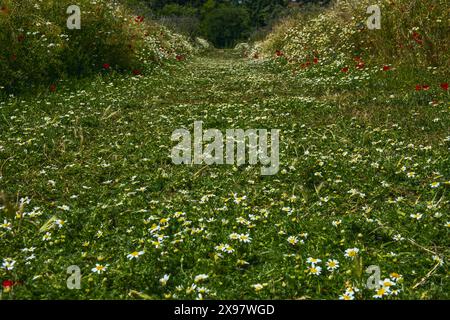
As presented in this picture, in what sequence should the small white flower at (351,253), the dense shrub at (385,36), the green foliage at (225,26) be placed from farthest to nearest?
the green foliage at (225,26) → the dense shrub at (385,36) → the small white flower at (351,253)

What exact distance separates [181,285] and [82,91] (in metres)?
8.85

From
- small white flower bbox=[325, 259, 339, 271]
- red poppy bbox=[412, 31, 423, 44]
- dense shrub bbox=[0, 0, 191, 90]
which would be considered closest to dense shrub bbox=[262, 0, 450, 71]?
red poppy bbox=[412, 31, 423, 44]

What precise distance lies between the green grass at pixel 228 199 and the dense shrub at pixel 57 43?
5.13 ft

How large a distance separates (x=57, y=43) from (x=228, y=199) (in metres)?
9.26

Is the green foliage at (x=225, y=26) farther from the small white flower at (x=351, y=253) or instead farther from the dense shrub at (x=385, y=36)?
the small white flower at (x=351, y=253)

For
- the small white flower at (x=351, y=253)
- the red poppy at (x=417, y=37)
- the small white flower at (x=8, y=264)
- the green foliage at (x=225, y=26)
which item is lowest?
the small white flower at (x=8, y=264)

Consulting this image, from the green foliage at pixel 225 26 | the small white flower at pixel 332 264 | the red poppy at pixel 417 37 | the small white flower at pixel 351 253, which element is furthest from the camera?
the green foliage at pixel 225 26

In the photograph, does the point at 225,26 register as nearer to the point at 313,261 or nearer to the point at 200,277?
the point at 313,261

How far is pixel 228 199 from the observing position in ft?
16.9

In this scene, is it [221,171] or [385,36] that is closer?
[221,171]

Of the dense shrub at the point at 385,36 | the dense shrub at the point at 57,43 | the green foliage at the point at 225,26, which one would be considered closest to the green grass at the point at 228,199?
the dense shrub at the point at 385,36

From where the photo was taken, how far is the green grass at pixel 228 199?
12.0 feet

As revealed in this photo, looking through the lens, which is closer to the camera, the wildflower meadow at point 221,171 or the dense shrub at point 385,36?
the wildflower meadow at point 221,171

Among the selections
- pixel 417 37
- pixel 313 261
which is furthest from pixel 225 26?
pixel 313 261
